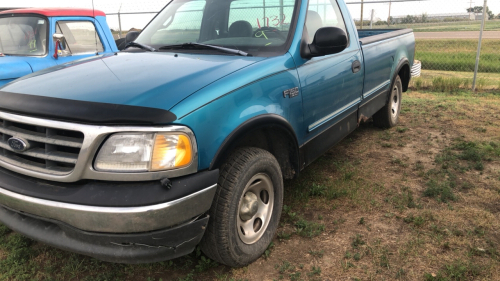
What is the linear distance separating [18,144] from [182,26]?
1873 mm

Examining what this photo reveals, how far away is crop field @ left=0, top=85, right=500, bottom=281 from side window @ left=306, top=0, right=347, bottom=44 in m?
1.51

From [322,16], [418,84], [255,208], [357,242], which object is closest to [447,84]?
[418,84]

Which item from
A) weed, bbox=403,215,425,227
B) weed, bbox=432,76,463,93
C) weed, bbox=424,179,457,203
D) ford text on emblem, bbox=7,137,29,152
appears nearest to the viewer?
ford text on emblem, bbox=7,137,29,152

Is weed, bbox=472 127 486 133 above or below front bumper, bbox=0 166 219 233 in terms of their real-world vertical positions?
below

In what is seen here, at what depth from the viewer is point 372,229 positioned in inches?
121

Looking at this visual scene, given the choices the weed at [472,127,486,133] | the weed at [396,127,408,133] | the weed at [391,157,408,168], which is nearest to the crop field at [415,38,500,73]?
the weed at [472,127,486,133]

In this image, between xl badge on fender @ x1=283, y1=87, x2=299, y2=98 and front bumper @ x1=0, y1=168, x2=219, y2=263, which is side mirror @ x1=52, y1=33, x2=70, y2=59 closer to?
front bumper @ x1=0, y1=168, x2=219, y2=263

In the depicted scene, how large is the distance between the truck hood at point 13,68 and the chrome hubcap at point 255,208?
3.88m

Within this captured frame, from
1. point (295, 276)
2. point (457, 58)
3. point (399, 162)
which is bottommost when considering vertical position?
point (295, 276)

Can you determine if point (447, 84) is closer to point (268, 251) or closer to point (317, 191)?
point (317, 191)

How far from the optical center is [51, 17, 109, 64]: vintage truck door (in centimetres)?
544

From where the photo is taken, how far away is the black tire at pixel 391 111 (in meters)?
5.54

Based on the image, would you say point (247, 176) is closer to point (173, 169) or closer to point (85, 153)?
point (173, 169)

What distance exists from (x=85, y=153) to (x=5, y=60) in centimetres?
409
